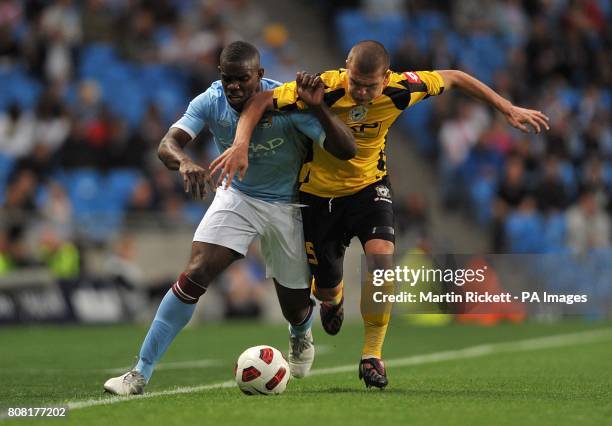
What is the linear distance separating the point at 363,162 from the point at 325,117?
0.81 m

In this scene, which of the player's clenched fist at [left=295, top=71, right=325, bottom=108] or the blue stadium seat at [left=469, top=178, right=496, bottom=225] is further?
the blue stadium seat at [left=469, top=178, right=496, bottom=225]

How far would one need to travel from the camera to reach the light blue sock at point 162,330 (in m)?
8.04

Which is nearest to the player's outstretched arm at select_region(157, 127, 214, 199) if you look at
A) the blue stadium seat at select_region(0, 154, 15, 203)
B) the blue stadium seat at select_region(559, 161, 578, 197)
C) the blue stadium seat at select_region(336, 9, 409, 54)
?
the blue stadium seat at select_region(0, 154, 15, 203)

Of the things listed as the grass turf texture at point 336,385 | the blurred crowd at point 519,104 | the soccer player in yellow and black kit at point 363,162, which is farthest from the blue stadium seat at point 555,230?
the soccer player in yellow and black kit at point 363,162

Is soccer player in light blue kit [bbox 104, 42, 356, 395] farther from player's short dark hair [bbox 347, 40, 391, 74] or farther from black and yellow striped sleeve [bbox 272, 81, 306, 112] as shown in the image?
player's short dark hair [bbox 347, 40, 391, 74]

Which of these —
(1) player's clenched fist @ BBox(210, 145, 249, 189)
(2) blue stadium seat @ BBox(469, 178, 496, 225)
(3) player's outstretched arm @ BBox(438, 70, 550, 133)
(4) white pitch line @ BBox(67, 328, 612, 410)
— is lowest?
(4) white pitch line @ BBox(67, 328, 612, 410)

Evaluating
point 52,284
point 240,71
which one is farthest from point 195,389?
point 52,284

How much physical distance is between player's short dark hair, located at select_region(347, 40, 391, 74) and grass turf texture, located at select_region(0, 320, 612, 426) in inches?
83.2

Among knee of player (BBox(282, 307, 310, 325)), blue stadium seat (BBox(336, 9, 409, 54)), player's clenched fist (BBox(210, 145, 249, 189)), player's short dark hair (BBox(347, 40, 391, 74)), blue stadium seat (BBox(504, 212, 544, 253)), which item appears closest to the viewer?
player's clenched fist (BBox(210, 145, 249, 189))

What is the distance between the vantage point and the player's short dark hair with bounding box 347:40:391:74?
7.95m

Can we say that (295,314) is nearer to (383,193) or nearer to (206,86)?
(383,193)

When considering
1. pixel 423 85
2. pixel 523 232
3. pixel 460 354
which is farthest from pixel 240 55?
pixel 523 232

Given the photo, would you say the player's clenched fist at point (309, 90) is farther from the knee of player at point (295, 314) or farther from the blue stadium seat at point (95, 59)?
the blue stadium seat at point (95, 59)

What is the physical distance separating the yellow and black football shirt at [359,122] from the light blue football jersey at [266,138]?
0.13m
